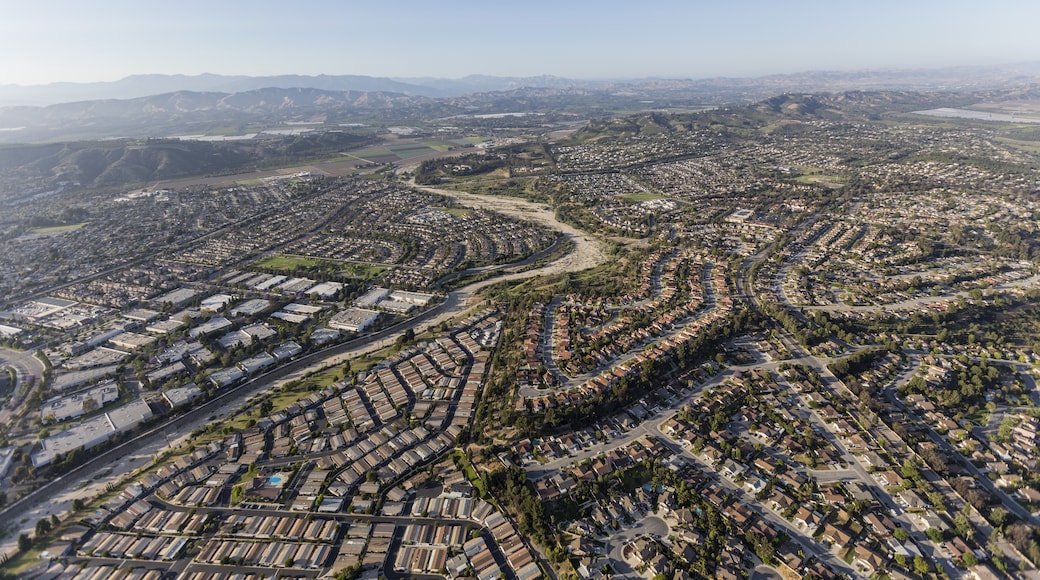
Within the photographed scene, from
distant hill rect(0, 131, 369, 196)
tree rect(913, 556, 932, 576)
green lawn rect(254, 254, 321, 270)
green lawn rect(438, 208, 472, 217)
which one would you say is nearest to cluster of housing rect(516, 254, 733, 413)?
tree rect(913, 556, 932, 576)

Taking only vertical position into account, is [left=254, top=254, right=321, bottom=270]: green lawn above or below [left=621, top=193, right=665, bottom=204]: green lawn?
below

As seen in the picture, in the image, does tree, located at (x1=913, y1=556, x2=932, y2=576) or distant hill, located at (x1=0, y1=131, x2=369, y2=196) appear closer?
tree, located at (x1=913, y1=556, x2=932, y2=576)

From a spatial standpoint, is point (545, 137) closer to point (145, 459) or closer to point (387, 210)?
point (387, 210)

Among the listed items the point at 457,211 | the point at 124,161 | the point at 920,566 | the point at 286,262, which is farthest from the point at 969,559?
the point at 124,161

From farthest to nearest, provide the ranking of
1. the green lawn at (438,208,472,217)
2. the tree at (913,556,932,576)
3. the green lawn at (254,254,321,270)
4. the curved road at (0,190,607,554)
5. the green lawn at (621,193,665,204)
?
the green lawn at (621,193,665,204), the green lawn at (438,208,472,217), the green lawn at (254,254,321,270), the curved road at (0,190,607,554), the tree at (913,556,932,576)

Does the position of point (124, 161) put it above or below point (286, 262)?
above

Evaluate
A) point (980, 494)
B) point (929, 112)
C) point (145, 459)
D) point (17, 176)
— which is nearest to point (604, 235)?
point (980, 494)

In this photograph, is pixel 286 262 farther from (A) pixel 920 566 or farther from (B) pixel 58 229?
(A) pixel 920 566

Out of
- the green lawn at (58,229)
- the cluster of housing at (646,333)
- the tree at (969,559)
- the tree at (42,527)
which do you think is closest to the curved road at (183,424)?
the tree at (42,527)

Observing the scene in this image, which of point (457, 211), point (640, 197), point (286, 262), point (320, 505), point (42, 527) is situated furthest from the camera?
point (640, 197)

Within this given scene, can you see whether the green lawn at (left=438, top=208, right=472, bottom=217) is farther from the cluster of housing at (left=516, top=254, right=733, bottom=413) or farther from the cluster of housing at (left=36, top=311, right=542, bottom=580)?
the cluster of housing at (left=36, top=311, right=542, bottom=580)

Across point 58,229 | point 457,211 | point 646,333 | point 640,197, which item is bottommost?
point 646,333
